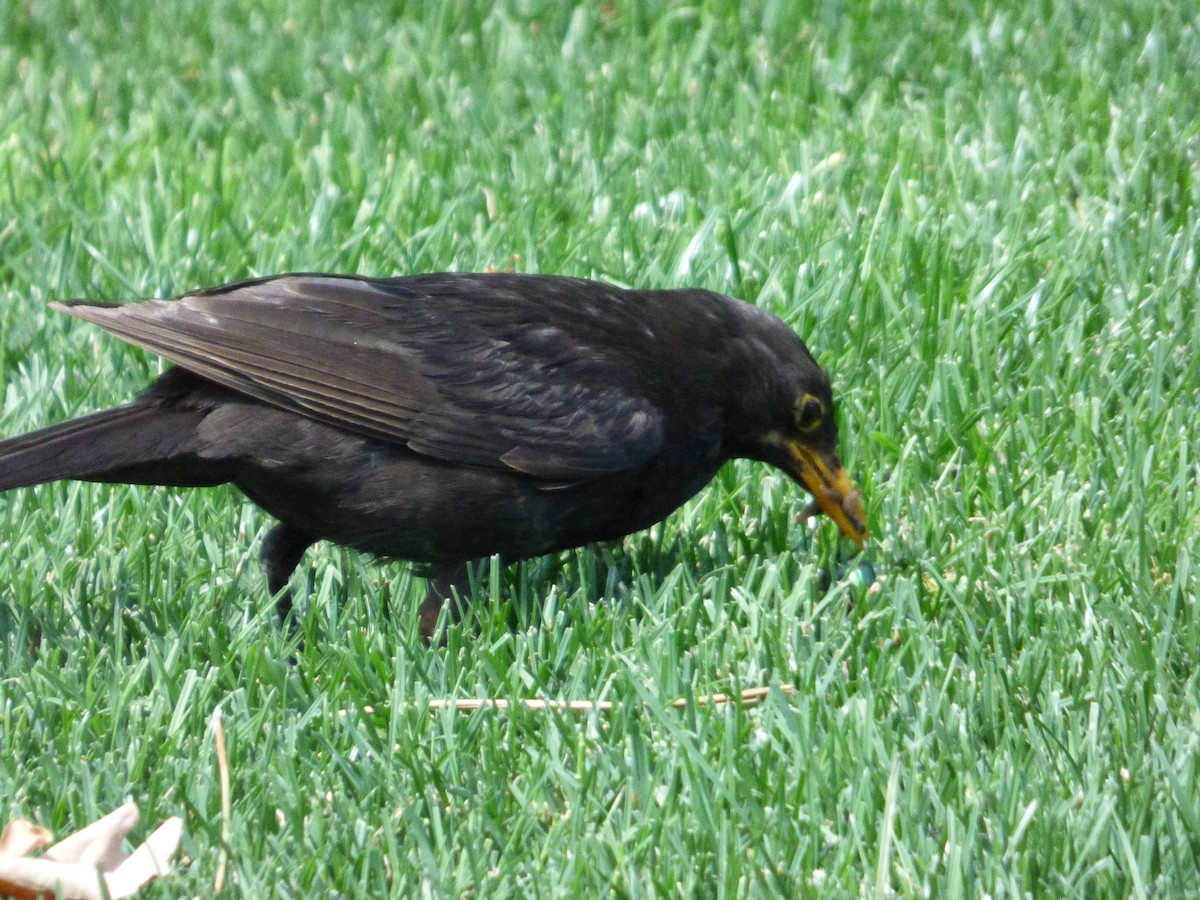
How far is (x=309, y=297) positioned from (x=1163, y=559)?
223 centimetres

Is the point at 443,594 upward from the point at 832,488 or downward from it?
downward

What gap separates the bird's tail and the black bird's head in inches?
52.9

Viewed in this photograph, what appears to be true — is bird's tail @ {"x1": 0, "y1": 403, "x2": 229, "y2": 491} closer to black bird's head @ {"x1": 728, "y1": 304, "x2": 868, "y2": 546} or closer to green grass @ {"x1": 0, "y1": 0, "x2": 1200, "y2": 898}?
green grass @ {"x1": 0, "y1": 0, "x2": 1200, "y2": 898}

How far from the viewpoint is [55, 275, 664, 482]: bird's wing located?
12.8 ft

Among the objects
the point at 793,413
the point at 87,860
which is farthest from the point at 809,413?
the point at 87,860

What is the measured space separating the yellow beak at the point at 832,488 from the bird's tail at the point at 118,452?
1471mm

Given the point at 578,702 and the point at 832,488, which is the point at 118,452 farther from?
the point at 832,488

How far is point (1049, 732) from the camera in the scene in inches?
124

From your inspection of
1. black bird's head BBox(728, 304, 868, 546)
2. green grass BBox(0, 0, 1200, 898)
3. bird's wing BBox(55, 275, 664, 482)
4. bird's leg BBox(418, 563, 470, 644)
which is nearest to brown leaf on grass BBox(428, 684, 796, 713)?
green grass BBox(0, 0, 1200, 898)

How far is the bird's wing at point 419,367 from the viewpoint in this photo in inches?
154

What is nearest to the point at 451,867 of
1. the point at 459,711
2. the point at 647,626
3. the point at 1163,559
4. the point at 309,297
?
the point at 459,711

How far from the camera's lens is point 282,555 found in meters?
4.18

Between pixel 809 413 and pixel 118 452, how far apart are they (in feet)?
5.65

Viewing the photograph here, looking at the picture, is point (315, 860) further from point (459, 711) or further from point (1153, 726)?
point (1153, 726)
